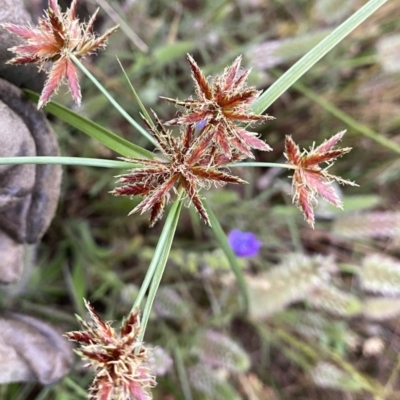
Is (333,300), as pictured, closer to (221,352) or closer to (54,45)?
(221,352)

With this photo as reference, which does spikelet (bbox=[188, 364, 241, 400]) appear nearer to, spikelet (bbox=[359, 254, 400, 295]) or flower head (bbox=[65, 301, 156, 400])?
spikelet (bbox=[359, 254, 400, 295])

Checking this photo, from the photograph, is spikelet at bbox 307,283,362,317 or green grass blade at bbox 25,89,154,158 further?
spikelet at bbox 307,283,362,317

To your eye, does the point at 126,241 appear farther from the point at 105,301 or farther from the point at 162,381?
the point at 162,381

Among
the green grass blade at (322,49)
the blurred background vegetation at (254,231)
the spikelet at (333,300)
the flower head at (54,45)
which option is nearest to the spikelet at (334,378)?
the blurred background vegetation at (254,231)

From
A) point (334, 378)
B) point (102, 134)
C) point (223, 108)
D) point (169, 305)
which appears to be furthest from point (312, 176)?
point (334, 378)

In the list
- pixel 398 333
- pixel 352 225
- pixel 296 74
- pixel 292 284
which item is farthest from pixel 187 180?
pixel 398 333

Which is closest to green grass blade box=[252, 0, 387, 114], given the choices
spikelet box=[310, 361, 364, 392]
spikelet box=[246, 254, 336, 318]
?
spikelet box=[246, 254, 336, 318]
